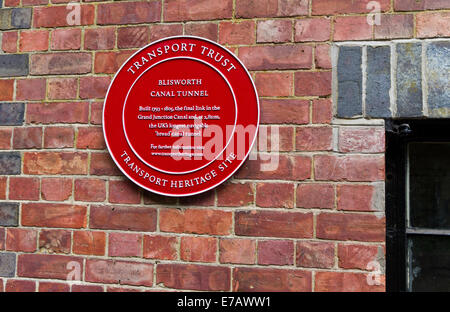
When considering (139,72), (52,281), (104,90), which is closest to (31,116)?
(104,90)

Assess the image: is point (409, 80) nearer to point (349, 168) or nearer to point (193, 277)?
point (349, 168)

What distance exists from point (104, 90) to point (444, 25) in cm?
148

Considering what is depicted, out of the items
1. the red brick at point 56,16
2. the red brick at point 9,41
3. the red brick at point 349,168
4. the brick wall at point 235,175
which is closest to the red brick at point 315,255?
the brick wall at point 235,175

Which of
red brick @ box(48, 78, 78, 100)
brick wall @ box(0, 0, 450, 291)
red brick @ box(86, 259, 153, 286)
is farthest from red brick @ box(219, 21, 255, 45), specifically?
red brick @ box(86, 259, 153, 286)

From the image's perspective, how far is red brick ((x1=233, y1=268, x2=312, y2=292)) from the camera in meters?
1.68

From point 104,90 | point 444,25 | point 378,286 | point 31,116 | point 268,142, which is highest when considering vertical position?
point 444,25

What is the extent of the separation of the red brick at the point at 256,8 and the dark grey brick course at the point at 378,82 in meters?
0.47

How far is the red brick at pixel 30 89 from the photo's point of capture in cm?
193

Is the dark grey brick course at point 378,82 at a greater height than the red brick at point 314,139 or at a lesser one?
greater

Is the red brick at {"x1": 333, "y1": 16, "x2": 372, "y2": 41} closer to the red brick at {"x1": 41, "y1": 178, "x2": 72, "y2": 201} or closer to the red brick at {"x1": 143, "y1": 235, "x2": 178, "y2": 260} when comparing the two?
the red brick at {"x1": 143, "y1": 235, "x2": 178, "y2": 260}

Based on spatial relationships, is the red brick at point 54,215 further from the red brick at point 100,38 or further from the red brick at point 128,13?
the red brick at point 128,13

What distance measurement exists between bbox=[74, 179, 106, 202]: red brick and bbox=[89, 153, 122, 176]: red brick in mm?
41

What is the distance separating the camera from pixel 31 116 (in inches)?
75.8
